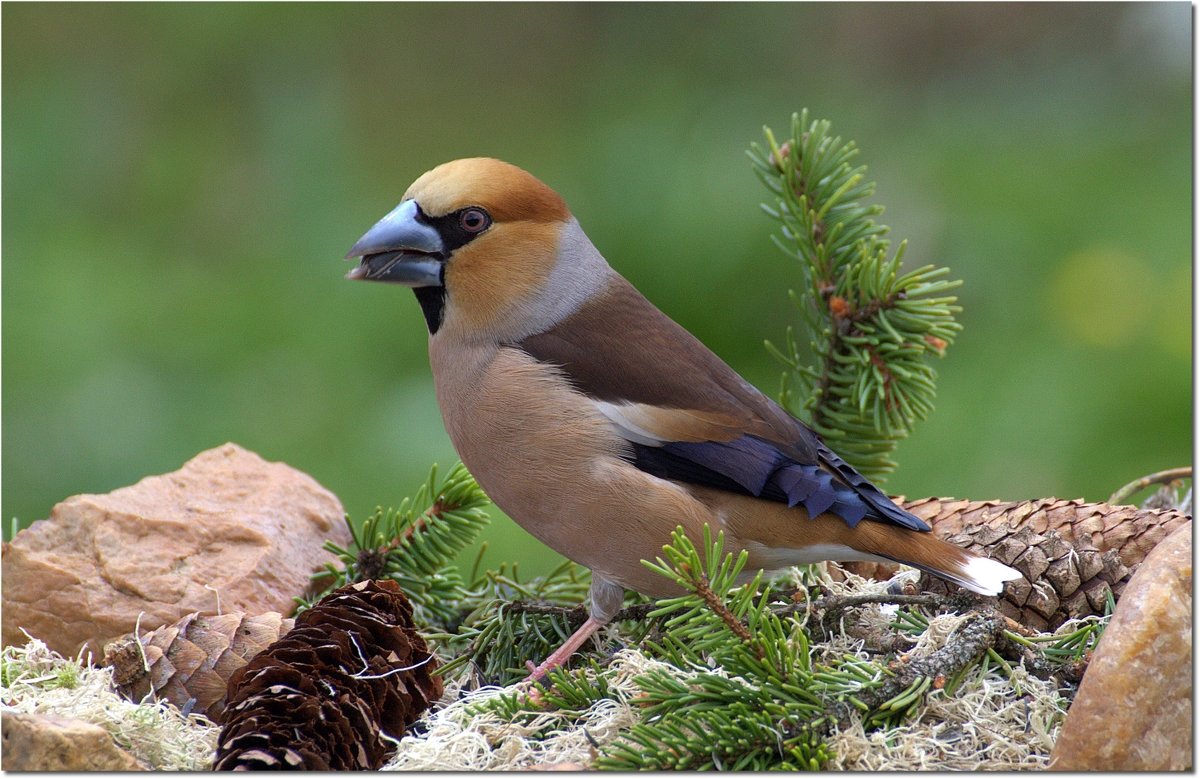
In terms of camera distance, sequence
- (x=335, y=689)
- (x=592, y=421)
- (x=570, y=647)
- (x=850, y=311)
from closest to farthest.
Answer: (x=335, y=689) → (x=570, y=647) → (x=592, y=421) → (x=850, y=311)

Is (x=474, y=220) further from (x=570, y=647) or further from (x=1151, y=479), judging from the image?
(x=1151, y=479)

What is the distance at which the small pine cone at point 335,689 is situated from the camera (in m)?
1.71

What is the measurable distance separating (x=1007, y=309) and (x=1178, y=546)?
3251mm

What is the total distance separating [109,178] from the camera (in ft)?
18.9

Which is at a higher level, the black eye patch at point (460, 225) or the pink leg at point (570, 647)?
the black eye patch at point (460, 225)

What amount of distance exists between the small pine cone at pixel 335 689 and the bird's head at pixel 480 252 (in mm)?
704

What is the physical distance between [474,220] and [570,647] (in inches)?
34.2

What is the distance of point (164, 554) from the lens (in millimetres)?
2303

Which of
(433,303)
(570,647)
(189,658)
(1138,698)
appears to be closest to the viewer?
(1138,698)

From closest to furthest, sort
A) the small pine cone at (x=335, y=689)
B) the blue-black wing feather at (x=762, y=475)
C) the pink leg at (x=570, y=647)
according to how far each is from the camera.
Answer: the small pine cone at (x=335, y=689) → the pink leg at (x=570, y=647) → the blue-black wing feather at (x=762, y=475)

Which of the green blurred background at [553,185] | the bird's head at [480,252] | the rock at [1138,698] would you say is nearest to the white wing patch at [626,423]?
the bird's head at [480,252]

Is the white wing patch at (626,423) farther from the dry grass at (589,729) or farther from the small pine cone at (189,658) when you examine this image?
the small pine cone at (189,658)

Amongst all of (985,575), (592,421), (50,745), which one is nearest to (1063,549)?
(985,575)

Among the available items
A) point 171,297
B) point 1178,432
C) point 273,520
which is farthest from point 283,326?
point 1178,432
